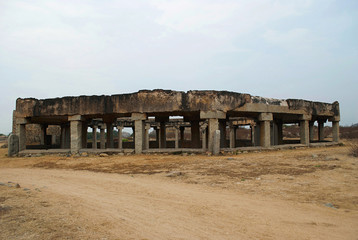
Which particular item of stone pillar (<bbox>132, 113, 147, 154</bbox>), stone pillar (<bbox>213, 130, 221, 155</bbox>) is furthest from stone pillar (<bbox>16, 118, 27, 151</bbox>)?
stone pillar (<bbox>213, 130, 221, 155</bbox>)

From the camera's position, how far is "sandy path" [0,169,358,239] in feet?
10.3

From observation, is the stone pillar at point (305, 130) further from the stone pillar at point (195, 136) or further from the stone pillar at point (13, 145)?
the stone pillar at point (13, 145)

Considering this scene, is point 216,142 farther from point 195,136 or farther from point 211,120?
point 195,136

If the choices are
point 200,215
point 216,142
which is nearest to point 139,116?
point 216,142

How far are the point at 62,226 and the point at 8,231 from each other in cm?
57

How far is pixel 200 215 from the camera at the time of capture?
152 inches

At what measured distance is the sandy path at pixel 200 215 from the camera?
315cm

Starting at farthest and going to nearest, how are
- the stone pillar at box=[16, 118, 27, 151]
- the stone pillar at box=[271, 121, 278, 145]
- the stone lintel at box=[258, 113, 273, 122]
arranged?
the stone pillar at box=[271, 121, 278, 145] → the stone pillar at box=[16, 118, 27, 151] → the stone lintel at box=[258, 113, 273, 122]

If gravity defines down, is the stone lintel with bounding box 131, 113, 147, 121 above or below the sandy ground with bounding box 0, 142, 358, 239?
above

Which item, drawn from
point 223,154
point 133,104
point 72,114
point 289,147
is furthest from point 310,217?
point 72,114

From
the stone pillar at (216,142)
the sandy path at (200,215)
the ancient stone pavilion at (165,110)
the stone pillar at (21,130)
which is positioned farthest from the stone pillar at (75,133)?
the sandy path at (200,215)

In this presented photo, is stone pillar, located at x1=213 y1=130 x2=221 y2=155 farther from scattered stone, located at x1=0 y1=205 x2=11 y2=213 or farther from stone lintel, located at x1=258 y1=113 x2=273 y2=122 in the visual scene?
scattered stone, located at x1=0 y1=205 x2=11 y2=213

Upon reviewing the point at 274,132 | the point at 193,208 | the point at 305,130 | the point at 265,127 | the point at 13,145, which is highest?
the point at 265,127

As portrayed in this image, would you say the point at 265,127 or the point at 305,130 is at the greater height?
the point at 265,127
